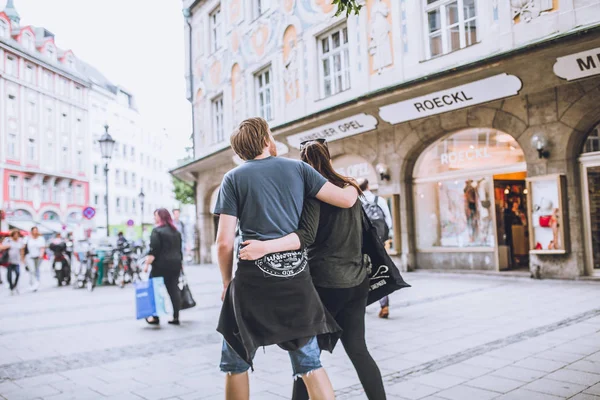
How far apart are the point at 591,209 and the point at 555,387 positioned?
7.42 metres

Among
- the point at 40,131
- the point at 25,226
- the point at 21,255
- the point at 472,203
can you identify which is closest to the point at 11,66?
the point at 40,131

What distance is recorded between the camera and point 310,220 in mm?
2834

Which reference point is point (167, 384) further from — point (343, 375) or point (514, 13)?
point (514, 13)

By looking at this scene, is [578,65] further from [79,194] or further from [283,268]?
[79,194]

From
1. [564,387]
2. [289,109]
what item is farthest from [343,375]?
[289,109]

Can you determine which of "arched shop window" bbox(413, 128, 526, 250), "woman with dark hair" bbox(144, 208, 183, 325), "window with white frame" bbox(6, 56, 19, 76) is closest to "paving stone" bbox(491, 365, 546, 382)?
"woman with dark hair" bbox(144, 208, 183, 325)

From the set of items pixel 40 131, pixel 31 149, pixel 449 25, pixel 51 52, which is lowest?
pixel 449 25

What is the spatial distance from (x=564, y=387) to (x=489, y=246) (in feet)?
29.3

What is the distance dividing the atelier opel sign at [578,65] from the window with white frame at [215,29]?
48.4ft

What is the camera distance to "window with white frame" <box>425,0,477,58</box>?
38.3 ft

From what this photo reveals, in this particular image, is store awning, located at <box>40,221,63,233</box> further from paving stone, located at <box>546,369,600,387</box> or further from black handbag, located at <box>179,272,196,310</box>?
paving stone, located at <box>546,369,600,387</box>

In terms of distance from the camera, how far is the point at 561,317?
21.1 feet

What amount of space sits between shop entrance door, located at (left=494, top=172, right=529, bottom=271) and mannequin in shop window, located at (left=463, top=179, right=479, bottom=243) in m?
0.47

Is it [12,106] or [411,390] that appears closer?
[411,390]
